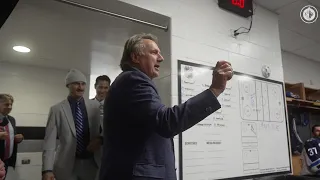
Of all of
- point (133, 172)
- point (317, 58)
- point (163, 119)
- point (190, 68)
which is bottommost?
point (133, 172)

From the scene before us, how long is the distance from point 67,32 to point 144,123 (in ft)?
5.61

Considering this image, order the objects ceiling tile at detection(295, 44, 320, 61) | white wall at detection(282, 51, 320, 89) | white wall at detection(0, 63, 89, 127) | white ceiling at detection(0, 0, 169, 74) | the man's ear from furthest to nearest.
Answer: white wall at detection(282, 51, 320, 89)
ceiling tile at detection(295, 44, 320, 61)
white wall at detection(0, 63, 89, 127)
white ceiling at detection(0, 0, 169, 74)
the man's ear

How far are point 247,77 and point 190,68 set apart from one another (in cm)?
59

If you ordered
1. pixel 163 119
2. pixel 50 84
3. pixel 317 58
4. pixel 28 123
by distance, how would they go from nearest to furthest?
pixel 163 119, pixel 28 123, pixel 50 84, pixel 317 58

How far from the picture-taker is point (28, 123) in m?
3.25

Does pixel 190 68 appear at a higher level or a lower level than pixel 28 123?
higher

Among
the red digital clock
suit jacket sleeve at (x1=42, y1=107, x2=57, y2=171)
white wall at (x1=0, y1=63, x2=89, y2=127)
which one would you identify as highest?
the red digital clock

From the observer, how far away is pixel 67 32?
7.06 ft

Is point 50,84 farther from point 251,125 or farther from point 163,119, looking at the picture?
point 163,119

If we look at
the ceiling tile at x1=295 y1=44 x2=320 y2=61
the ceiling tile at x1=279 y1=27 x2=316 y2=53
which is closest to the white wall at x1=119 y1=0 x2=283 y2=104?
→ the ceiling tile at x1=279 y1=27 x2=316 y2=53

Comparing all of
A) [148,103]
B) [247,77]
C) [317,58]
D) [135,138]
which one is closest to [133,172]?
[135,138]

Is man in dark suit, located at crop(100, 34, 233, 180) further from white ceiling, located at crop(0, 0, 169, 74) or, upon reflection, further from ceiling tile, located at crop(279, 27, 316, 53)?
ceiling tile, located at crop(279, 27, 316, 53)

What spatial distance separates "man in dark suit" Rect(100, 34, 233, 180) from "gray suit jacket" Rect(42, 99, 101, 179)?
63 cm

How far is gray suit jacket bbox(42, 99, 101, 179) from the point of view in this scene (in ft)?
4.46
